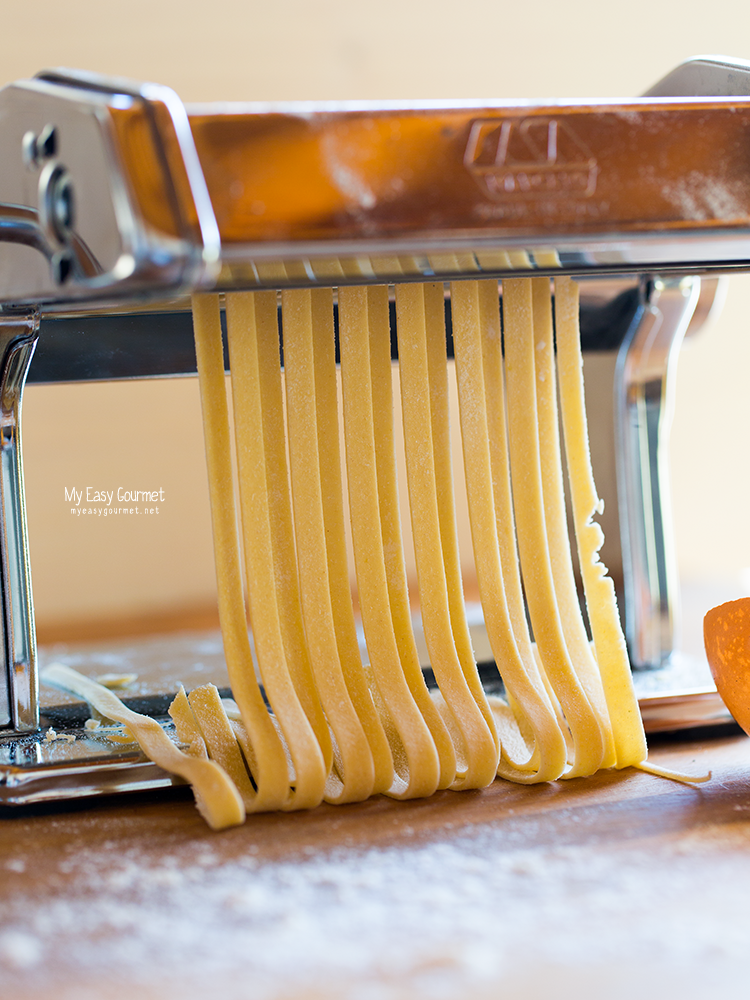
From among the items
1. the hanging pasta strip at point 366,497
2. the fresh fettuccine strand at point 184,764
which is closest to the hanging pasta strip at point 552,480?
the hanging pasta strip at point 366,497

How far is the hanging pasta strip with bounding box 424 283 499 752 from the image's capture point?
1.71 ft

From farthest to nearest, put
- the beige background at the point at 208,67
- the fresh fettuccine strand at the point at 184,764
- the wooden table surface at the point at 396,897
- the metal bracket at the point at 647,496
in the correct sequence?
1. the beige background at the point at 208,67
2. the metal bracket at the point at 647,496
3. the fresh fettuccine strand at the point at 184,764
4. the wooden table surface at the point at 396,897

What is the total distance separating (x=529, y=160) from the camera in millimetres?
400

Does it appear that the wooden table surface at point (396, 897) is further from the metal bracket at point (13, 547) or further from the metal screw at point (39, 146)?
the metal screw at point (39, 146)

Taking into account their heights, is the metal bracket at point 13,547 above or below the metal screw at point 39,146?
below

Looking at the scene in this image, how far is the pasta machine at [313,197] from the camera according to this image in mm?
357

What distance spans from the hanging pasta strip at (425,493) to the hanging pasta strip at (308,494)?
0.17ft

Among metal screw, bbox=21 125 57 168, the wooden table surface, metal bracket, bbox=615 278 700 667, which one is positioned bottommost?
the wooden table surface

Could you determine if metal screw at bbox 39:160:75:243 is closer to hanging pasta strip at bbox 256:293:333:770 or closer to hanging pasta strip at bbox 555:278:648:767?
hanging pasta strip at bbox 256:293:333:770

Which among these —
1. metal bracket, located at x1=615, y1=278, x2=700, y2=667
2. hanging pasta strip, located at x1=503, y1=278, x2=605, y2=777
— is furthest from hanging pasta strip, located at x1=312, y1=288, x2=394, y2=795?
metal bracket, located at x1=615, y1=278, x2=700, y2=667

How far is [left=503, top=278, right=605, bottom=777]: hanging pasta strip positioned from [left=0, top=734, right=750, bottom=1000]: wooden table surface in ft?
0.27

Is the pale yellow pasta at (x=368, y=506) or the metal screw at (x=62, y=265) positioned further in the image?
the pale yellow pasta at (x=368, y=506)

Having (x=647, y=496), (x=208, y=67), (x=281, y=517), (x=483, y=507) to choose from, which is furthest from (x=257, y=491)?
(x=208, y=67)

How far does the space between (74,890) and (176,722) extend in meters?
0.14
